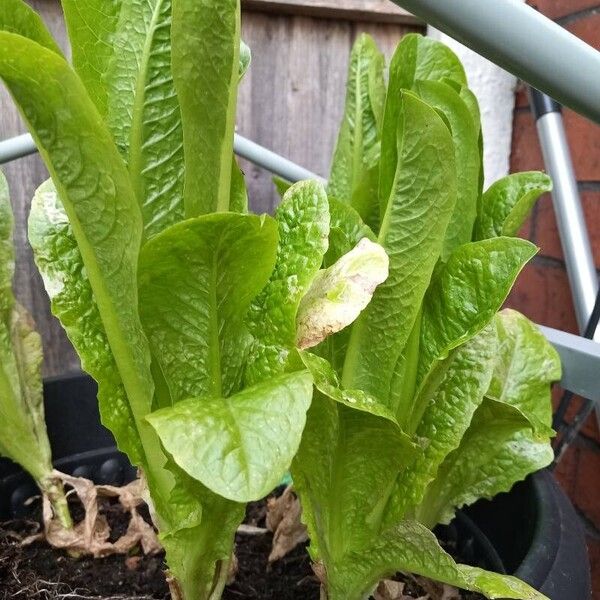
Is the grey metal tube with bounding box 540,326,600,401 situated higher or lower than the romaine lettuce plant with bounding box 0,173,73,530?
higher

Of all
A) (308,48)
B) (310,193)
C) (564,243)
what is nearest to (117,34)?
(310,193)

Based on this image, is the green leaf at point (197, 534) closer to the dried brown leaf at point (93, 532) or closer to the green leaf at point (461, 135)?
the dried brown leaf at point (93, 532)

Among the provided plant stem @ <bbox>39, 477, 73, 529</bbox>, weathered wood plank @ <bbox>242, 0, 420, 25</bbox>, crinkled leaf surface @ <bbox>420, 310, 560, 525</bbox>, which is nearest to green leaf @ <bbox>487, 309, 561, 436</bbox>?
crinkled leaf surface @ <bbox>420, 310, 560, 525</bbox>

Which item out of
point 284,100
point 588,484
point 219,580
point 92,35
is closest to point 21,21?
point 92,35

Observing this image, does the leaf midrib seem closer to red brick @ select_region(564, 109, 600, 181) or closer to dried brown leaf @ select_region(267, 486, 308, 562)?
dried brown leaf @ select_region(267, 486, 308, 562)

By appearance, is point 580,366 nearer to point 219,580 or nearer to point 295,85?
point 219,580

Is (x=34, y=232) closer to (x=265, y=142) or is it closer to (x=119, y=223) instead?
(x=119, y=223)
